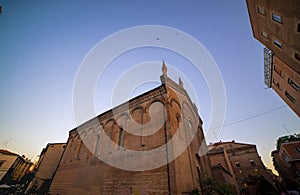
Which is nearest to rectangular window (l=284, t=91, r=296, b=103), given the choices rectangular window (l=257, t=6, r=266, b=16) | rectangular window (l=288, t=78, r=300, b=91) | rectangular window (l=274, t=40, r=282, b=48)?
rectangular window (l=288, t=78, r=300, b=91)

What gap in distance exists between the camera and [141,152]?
32.7 ft

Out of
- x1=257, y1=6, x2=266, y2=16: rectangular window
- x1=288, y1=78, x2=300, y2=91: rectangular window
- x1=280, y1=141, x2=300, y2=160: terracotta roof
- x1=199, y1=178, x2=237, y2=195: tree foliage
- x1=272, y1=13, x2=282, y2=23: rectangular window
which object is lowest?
x1=199, y1=178, x2=237, y2=195: tree foliage

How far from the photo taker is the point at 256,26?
14.4 metres

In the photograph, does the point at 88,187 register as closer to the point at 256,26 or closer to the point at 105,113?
the point at 105,113

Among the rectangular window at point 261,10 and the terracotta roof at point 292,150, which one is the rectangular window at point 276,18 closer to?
the rectangular window at point 261,10

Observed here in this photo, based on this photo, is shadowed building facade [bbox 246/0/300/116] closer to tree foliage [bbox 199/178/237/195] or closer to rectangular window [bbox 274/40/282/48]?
rectangular window [bbox 274/40/282/48]

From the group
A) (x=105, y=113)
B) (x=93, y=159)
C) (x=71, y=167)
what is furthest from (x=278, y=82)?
(x=71, y=167)

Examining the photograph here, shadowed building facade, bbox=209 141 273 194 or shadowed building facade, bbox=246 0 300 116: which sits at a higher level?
shadowed building facade, bbox=246 0 300 116

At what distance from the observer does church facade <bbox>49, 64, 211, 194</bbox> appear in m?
8.67

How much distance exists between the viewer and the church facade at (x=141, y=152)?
8.67 m

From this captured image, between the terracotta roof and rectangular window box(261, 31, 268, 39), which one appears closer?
rectangular window box(261, 31, 268, 39)

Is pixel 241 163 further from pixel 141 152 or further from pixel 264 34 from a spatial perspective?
pixel 141 152

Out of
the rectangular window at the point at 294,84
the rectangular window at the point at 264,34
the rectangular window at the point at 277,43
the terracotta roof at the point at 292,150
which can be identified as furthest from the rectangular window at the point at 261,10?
the terracotta roof at the point at 292,150

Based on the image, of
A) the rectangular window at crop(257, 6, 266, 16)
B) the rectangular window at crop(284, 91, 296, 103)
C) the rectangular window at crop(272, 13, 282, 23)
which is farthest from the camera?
the rectangular window at crop(284, 91, 296, 103)
